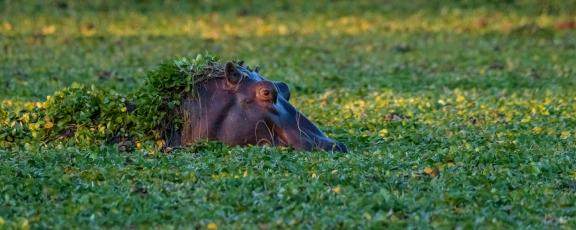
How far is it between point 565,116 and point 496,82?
9.80 ft

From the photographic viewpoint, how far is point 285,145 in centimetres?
812

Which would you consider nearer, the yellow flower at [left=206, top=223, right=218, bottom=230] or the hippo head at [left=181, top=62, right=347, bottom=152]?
the yellow flower at [left=206, top=223, right=218, bottom=230]

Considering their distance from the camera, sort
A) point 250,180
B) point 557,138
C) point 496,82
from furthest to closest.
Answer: point 496,82 < point 557,138 < point 250,180

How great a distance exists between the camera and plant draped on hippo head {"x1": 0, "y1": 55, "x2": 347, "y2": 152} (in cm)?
818

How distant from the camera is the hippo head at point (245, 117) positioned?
8.13 m

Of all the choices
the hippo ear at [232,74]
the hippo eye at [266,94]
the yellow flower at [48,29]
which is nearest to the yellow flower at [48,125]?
the hippo ear at [232,74]

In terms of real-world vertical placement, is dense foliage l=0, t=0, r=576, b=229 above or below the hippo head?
below

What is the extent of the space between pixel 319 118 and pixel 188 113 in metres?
2.56

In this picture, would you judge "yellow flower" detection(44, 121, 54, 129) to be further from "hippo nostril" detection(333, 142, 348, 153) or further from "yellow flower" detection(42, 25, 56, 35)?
"yellow flower" detection(42, 25, 56, 35)

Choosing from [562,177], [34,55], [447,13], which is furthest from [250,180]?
[447,13]

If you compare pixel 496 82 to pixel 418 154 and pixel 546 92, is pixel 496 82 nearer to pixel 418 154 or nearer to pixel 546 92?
pixel 546 92

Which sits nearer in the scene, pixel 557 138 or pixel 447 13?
pixel 557 138

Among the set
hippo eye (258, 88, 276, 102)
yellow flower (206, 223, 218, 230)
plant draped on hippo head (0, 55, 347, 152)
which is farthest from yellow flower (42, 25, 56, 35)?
yellow flower (206, 223, 218, 230)

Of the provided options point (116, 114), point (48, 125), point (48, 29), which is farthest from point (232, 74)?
point (48, 29)
